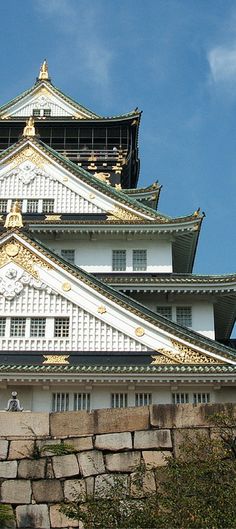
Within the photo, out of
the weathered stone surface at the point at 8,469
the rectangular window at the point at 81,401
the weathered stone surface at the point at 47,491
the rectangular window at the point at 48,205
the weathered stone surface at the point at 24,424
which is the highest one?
the rectangular window at the point at 48,205

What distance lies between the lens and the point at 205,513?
34.0 ft

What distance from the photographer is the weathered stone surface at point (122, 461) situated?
13.8 meters

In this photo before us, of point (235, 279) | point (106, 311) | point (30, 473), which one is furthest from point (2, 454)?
point (235, 279)

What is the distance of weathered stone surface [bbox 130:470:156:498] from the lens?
12352 mm

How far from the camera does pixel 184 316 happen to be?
27.8m

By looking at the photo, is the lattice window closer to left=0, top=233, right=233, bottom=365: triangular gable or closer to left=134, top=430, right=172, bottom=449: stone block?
left=0, top=233, right=233, bottom=365: triangular gable

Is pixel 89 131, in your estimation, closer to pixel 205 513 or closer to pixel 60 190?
pixel 60 190

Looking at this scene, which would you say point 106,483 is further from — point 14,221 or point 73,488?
point 14,221

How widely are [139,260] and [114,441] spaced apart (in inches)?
642

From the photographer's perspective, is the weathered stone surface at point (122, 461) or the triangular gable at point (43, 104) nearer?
the weathered stone surface at point (122, 461)

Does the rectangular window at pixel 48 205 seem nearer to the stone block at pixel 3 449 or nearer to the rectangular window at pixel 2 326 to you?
the rectangular window at pixel 2 326

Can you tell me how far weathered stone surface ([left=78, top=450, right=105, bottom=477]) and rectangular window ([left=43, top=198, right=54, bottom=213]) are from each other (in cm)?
1875

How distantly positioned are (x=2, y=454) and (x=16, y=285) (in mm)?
11270

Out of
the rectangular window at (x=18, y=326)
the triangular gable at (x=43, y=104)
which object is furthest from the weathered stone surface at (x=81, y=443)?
the triangular gable at (x=43, y=104)
